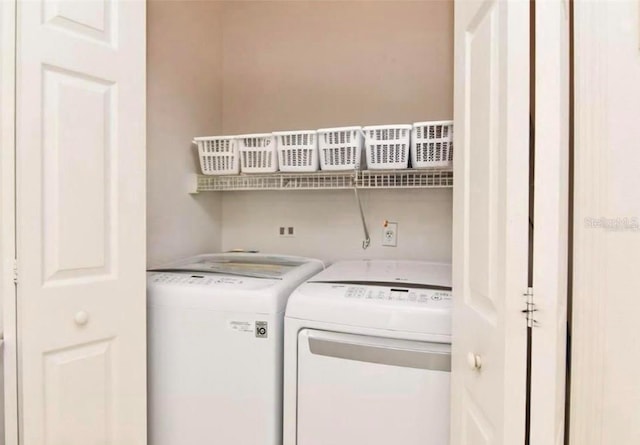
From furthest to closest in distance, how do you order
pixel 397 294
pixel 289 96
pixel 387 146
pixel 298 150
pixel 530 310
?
pixel 289 96
pixel 298 150
pixel 387 146
pixel 397 294
pixel 530 310

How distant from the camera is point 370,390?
116 centimetres

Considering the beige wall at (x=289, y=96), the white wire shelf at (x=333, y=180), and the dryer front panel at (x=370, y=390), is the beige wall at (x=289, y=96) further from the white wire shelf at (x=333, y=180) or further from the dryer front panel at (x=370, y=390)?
the dryer front panel at (x=370, y=390)

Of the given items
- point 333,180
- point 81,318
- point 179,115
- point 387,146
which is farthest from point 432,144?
point 81,318

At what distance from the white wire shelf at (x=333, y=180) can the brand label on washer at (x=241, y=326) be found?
2.52ft

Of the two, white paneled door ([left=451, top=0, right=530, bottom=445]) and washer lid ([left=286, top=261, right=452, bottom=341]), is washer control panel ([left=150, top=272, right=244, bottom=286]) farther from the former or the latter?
white paneled door ([left=451, top=0, right=530, bottom=445])

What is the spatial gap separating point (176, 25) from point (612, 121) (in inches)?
75.4

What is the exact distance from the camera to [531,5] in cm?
64

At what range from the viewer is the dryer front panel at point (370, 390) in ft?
3.64

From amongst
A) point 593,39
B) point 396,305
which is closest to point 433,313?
point 396,305

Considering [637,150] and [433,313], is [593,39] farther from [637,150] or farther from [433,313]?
[433,313]

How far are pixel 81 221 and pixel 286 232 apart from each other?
1143mm

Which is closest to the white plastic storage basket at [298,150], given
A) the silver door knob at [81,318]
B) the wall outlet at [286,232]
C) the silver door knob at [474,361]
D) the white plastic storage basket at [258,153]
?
the white plastic storage basket at [258,153]

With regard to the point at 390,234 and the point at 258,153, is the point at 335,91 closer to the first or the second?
the point at 258,153

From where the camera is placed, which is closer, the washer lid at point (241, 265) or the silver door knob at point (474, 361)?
the silver door knob at point (474, 361)
